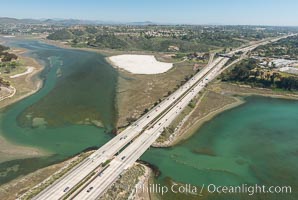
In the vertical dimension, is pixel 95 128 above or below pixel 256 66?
below

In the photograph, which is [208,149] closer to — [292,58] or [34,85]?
[34,85]

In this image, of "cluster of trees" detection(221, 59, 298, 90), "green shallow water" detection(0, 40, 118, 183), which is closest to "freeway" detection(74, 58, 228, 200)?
"green shallow water" detection(0, 40, 118, 183)

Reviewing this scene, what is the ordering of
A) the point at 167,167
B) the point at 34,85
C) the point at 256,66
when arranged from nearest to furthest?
the point at 167,167
the point at 34,85
the point at 256,66

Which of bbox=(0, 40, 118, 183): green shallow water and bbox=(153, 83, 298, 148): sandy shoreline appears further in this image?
bbox=(153, 83, 298, 148): sandy shoreline

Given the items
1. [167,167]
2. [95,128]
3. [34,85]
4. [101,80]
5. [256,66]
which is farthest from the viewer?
[256,66]

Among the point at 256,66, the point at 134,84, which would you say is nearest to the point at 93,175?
the point at 134,84

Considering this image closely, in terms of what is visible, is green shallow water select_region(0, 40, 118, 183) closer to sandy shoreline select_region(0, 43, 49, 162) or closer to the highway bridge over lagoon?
sandy shoreline select_region(0, 43, 49, 162)

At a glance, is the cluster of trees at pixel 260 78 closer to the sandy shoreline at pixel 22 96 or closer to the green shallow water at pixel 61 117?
the green shallow water at pixel 61 117

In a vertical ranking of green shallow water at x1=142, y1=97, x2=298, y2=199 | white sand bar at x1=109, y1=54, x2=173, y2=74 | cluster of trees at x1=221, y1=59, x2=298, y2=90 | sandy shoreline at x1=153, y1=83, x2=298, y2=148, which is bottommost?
green shallow water at x1=142, y1=97, x2=298, y2=199
